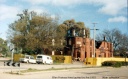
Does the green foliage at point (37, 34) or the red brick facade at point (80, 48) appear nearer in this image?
the green foliage at point (37, 34)

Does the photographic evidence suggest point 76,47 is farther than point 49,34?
Yes

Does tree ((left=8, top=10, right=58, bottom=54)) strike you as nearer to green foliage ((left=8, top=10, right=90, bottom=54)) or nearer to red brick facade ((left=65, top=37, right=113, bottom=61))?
green foliage ((left=8, top=10, right=90, bottom=54))

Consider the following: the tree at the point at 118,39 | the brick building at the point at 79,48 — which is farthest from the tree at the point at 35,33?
the tree at the point at 118,39

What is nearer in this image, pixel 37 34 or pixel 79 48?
pixel 37 34

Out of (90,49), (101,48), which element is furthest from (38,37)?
(101,48)

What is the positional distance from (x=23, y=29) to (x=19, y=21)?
3.97 metres

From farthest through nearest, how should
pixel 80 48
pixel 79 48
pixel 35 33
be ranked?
1. pixel 79 48
2. pixel 80 48
3. pixel 35 33

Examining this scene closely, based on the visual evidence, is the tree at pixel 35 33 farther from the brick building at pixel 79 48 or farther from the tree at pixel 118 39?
the tree at pixel 118 39

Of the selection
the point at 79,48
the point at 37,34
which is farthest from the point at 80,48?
the point at 37,34

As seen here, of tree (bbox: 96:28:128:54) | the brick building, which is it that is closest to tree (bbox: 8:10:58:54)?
the brick building

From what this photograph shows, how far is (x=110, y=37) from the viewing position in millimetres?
109750

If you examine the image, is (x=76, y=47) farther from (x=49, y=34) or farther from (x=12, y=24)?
(x=12, y=24)

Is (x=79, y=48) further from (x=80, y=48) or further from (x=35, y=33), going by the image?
(x=35, y=33)

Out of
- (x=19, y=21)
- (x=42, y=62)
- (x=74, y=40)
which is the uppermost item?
(x=19, y=21)
